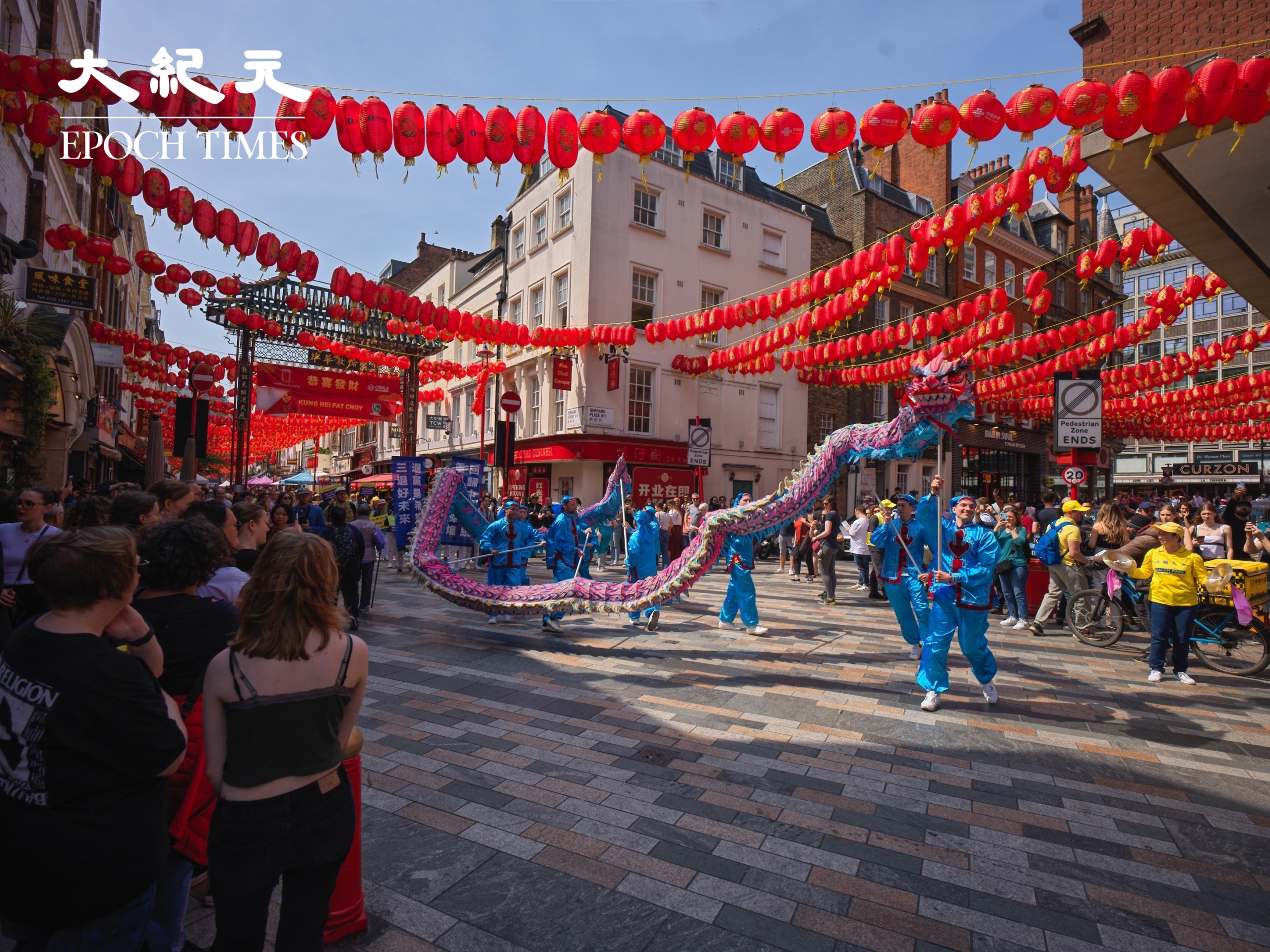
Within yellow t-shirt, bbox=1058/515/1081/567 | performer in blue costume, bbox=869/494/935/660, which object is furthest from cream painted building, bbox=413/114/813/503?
performer in blue costume, bbox=869/494/935/660

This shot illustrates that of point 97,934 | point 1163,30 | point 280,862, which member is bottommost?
point 97,934

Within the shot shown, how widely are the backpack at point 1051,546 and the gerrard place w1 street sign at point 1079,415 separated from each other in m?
1.55

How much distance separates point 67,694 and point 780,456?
24.4 metres

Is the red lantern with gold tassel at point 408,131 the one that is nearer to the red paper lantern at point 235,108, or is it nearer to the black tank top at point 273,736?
the red paper lantern at point 235,108

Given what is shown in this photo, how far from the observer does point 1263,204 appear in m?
6.38

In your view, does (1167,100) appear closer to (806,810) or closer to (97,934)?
(806,810)

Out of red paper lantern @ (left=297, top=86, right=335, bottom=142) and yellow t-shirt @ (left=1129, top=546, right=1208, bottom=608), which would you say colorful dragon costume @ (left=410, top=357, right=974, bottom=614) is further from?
red paper lantern @ (left=297, top=86, right=335, bottom=142)

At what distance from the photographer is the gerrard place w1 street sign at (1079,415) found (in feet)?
33.4

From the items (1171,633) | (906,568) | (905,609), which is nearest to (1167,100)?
(906,568)

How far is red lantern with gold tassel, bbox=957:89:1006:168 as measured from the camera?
6.49 meters

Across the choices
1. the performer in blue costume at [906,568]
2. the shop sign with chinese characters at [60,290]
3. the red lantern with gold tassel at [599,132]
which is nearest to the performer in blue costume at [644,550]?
the performer in blue costume at [906,568]

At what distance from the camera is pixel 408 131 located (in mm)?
7004

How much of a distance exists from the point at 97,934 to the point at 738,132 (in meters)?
7.83

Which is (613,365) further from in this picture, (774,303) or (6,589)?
(6,589)
